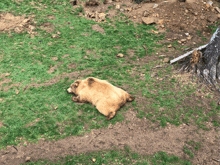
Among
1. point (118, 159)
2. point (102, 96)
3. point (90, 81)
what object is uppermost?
point (90, 81)

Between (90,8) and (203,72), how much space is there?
777 centimetres

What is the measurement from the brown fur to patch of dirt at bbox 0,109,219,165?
21.4 inches

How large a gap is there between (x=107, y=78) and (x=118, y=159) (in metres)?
3.24

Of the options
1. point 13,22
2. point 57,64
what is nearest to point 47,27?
point 13,22

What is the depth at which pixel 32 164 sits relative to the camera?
15.4ft

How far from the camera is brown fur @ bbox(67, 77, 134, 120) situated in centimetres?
575

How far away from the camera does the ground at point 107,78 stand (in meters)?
5.07

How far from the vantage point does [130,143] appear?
514 centimetres

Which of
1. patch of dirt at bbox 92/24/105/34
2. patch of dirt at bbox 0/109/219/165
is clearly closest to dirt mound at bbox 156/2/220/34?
patch of dirt at bbox 92/24/105/34

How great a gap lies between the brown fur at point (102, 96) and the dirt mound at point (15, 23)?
528cm

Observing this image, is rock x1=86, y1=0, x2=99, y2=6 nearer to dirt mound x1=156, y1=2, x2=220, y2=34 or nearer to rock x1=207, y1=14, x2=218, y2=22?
dirt mound x1=156, y1=2, x2=220, y2=34

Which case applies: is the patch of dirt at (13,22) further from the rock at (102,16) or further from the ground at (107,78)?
the rock at (102,16)

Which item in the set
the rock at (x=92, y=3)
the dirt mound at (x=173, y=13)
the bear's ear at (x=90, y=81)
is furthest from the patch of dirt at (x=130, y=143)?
the rock at (x=92, y=3)

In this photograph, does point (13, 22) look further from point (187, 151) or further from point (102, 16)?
point (187, 151)
